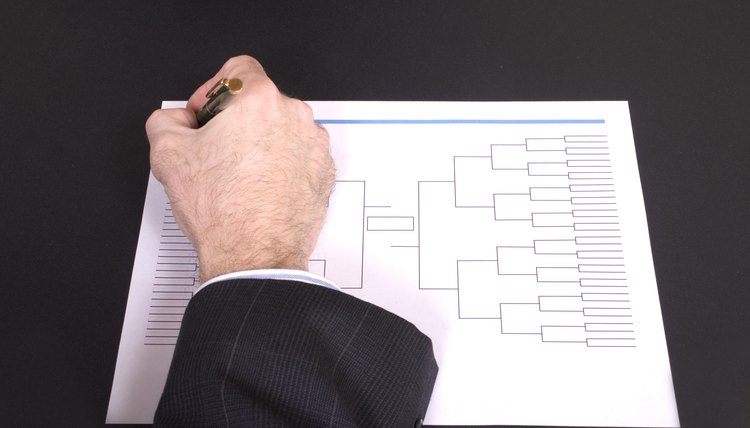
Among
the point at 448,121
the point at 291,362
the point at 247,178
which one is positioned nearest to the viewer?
the point at 291,362

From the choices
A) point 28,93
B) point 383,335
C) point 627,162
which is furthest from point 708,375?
point 28,93

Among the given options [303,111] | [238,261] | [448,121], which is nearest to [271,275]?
[238,261]

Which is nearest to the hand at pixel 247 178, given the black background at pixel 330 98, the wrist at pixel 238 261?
the wrist at pixel 238 261

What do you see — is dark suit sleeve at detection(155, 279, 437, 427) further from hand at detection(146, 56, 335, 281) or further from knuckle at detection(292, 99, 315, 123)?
knuckle at detection(292, 99, 315, 123)

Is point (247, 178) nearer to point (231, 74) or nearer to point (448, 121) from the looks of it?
point (231, 74)

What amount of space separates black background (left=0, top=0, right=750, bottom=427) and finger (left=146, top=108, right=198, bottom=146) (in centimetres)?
10

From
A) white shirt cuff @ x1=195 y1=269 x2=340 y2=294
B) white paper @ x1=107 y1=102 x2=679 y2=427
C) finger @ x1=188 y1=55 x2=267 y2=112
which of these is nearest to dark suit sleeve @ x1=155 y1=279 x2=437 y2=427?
white shirt cuff @ x1=195 y1=269 x2=340 y2=294

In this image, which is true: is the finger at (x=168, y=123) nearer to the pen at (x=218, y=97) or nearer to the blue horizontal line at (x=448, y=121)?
the pen at (x=218, y=97)

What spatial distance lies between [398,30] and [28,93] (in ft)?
1.60

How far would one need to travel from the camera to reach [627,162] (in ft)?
2.06

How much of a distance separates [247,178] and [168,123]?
0.38 ft

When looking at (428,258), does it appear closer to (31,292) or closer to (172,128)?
(172,128)

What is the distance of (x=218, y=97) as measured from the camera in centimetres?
53

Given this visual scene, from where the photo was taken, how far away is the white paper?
1.75 ft
